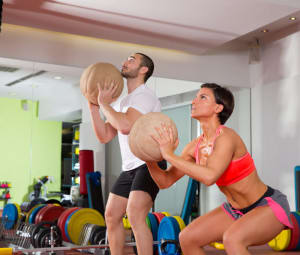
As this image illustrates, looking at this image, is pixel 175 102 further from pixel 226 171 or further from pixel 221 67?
pixel 226 171

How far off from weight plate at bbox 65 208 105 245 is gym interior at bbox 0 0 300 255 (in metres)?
0.01

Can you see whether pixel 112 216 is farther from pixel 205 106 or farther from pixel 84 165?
pixel 84 165

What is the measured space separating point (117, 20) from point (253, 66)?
9.06 ft

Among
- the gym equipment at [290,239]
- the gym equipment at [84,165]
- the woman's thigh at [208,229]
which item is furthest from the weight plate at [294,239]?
the gym equipment at [84,165]

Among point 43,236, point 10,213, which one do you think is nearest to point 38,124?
point 10,213

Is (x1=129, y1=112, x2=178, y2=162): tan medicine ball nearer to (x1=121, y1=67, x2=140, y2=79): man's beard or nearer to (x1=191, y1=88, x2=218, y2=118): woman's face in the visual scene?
(x1=191, y1=88, x2=218, y2=118): woman's face

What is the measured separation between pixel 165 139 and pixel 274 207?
0.64 metres

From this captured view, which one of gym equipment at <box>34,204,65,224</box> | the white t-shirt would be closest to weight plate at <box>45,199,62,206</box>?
gym equipment at <box>34,204,65,224</box>

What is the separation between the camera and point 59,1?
4.51 m

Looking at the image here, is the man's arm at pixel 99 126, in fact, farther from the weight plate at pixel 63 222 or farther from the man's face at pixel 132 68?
the weight plate at pixel 63 222

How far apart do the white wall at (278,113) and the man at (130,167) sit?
12.4 feet

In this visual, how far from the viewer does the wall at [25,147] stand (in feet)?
18.6

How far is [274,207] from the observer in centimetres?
219

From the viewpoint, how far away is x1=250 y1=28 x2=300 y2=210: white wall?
6.13 meters
